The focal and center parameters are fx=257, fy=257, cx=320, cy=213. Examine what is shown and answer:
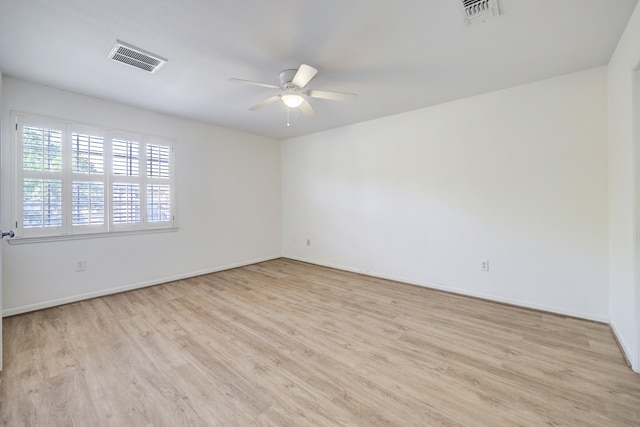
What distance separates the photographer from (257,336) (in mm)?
2365

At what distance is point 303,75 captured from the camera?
7.31 feet

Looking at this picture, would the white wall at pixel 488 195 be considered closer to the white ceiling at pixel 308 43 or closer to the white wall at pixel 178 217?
the white ceiling at pixel 308 43

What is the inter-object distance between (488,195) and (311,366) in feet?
9.26

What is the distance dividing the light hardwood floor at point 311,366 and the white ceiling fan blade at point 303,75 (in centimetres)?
231

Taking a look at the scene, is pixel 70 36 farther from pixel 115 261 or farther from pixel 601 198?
pixel 601 198

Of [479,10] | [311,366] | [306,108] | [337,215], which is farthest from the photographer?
[337,215]

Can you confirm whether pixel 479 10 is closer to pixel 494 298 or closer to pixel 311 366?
pixel 311 366

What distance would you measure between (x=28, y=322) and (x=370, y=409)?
3.44 metres

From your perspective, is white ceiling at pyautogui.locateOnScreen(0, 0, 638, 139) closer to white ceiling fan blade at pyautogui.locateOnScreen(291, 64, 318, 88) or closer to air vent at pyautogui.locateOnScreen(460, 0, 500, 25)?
air vent at pyautogui.locateOnScreen(460, 0, 500, 25)

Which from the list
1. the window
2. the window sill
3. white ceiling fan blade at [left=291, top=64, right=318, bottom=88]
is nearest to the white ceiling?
white ceiling fan blade at [left=291, top=64, right=318, bottom=88]

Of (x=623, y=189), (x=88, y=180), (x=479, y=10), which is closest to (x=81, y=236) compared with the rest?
(x=88, y=180)

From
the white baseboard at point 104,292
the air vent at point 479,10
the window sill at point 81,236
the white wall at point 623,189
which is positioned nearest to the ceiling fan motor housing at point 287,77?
the air vent at point 479,10

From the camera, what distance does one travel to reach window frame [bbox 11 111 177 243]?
2.79 metres

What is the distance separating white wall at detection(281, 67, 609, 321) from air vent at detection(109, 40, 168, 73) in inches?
114
